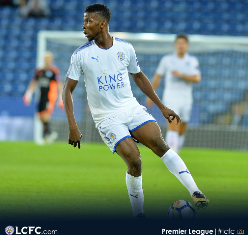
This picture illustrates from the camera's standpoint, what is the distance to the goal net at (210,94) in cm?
1400

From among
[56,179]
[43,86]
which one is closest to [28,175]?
[56,179]

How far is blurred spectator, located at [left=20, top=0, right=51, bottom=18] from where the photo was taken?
794 inches

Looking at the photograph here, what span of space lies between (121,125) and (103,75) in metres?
0.50

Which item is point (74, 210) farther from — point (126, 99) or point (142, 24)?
point (142, 24)

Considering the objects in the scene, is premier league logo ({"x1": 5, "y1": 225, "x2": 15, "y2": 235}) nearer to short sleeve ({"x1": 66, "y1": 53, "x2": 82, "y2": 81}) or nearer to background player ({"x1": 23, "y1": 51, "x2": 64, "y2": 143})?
short sleeve ({"x1": 66, "y1": 53, "x2": 82, "y2": 81})

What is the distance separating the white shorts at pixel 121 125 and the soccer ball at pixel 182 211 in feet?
2.49

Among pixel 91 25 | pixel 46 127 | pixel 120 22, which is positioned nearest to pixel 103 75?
pixel 91 25

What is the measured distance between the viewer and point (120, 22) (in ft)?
65.1

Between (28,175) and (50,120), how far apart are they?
7160mm

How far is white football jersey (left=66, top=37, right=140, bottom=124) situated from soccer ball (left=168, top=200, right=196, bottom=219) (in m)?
1.03

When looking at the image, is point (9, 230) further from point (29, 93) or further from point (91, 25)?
point (29, 93)

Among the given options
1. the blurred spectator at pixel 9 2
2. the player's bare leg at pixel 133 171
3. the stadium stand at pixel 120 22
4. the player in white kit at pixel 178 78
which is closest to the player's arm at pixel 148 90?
the player's bare leg at pixel 133 171

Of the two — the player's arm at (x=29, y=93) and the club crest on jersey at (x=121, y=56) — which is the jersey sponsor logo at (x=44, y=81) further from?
the club crest on jersey at (x=121, y=56)

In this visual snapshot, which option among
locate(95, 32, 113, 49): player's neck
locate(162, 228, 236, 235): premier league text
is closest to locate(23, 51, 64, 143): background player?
locate(95, 32, 113, 49): player's neck
